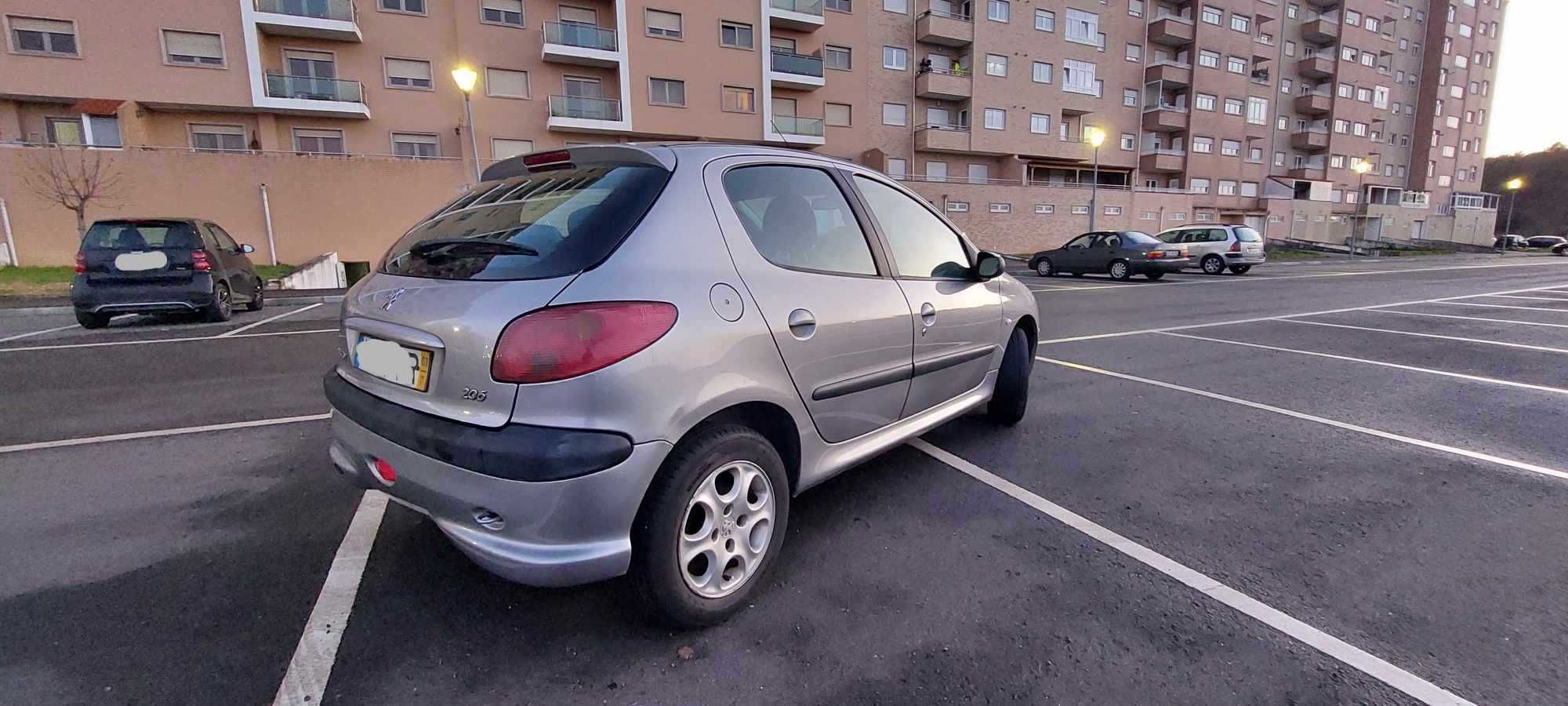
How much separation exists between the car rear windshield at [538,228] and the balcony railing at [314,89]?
2782 cm

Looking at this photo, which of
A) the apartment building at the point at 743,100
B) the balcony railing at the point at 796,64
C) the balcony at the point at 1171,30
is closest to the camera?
the apartment building at the point at 743,100

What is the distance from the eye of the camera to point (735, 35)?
3030 centimetres

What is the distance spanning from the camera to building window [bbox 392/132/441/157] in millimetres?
26281

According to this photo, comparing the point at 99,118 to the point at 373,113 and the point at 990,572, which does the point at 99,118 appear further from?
the point at 990,572

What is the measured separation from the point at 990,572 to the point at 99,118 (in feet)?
108

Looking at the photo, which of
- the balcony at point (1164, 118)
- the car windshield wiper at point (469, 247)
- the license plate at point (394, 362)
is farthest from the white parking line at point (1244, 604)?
the balcony at point (1164, 118)

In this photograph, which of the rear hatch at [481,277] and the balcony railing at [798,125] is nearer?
the rear hatch at [481,277]

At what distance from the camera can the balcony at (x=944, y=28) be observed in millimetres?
35000

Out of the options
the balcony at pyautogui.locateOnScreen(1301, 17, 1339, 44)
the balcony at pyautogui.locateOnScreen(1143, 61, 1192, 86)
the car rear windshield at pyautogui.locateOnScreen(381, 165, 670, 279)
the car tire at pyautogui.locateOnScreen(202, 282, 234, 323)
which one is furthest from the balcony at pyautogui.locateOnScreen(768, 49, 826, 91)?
the balcony at pyautogui.locateOnScreen(1301, 17, 1339, 44)

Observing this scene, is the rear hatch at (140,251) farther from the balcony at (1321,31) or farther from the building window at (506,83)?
the balcony at (1321,31)

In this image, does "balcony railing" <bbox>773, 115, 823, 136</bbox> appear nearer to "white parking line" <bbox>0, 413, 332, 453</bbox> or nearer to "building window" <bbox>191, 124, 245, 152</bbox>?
"building window" <bbox>191, 124, 245, 152</bbox>

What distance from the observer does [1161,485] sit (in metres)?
3.64

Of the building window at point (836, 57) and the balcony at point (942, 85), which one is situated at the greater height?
the building window at point (836, 57)

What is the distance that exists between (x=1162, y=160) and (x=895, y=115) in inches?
763
